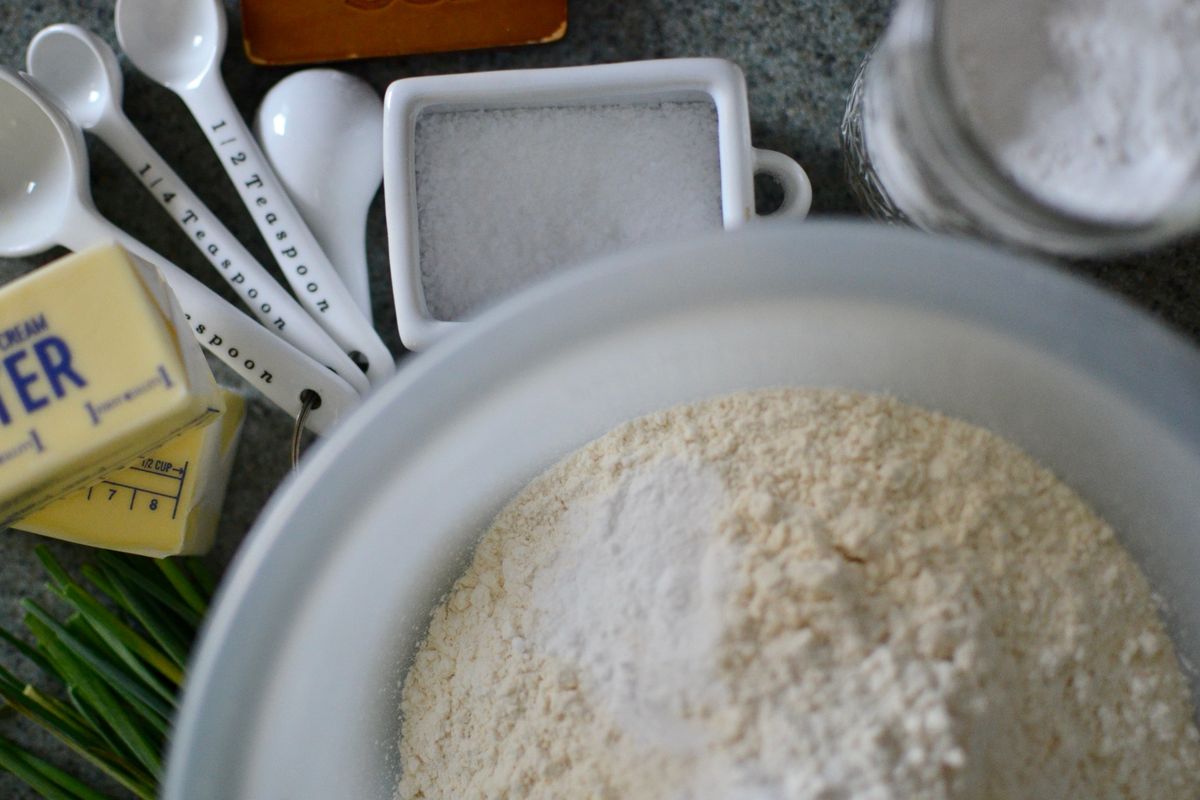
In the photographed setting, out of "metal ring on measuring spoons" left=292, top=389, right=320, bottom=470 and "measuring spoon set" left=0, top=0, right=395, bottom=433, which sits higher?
"measuring spoon set" left=0, top=0, right=395, bottom=433

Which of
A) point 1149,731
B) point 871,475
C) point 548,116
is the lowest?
point 1149,731

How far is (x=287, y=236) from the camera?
599mm

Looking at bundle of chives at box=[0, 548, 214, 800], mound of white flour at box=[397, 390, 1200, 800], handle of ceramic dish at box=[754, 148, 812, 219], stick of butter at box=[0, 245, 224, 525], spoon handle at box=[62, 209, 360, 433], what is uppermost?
stick of butter at box=[0, 245, 224, 525]

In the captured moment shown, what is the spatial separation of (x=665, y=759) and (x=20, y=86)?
0.54 meters

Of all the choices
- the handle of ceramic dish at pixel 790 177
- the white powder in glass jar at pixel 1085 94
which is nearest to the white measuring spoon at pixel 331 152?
the handle of ceramic dish at pixel 790 177

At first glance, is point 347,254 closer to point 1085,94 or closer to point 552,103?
point 552,103

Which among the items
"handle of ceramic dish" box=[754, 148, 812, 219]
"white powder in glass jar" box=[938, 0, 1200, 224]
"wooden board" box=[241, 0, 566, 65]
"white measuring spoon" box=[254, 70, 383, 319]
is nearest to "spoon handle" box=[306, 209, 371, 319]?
"white measuring spoon" box=[254, 70, 383, 319]

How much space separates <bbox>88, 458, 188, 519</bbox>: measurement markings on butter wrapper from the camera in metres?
0.55

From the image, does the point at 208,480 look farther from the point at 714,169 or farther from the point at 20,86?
the point at 714,169

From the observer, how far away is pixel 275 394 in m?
0.59

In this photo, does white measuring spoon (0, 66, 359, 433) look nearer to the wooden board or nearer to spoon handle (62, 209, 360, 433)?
spoon handle (62, 209, 360, 433)

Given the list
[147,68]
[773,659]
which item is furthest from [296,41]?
[773,659]

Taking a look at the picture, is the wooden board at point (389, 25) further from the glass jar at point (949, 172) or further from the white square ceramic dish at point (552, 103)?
the glass jar at point (949, 172)

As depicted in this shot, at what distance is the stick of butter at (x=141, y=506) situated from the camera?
553mm
